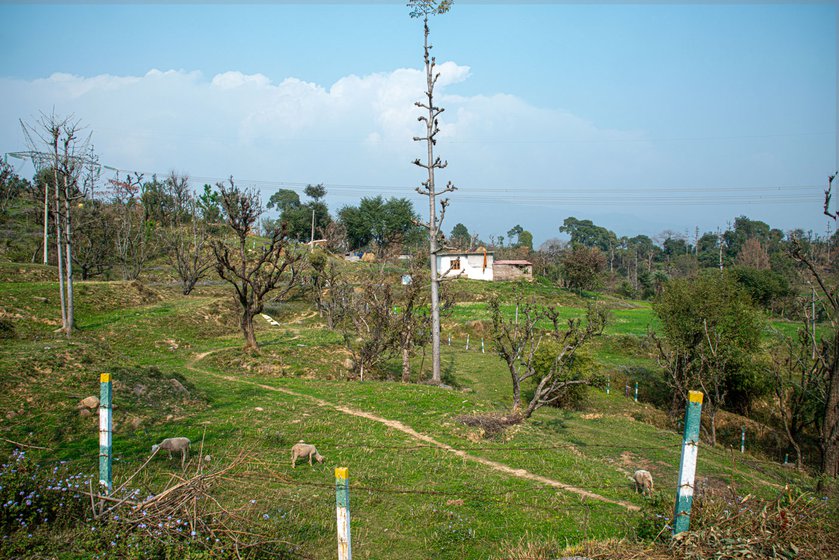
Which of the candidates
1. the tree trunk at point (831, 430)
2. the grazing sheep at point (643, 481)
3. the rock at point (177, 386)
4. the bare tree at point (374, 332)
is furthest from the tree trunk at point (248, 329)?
the tree trunk at point (831, 430)

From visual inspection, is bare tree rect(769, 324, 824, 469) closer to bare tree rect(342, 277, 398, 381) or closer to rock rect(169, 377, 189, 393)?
bare tree rect(342, 277, 398, 381)

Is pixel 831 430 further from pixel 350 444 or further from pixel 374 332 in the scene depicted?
pixel 374 332

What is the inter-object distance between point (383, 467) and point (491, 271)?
211 ft

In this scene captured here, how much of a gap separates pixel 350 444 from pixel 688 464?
8.09 m

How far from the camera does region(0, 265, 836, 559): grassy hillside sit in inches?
332

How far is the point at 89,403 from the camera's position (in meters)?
12.5

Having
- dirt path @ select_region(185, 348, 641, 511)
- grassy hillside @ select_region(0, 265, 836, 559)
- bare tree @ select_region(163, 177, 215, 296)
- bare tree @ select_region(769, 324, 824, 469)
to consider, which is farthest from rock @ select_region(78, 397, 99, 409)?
bare tree @ select_region(163, 177, 215, 296)

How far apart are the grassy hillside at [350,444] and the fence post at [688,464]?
0.70m

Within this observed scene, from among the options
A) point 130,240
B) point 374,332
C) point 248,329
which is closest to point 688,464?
point 374,332

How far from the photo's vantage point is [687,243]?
13400 cm

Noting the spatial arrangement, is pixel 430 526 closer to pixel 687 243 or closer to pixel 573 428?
pixel 573 428

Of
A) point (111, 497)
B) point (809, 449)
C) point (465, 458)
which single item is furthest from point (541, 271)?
point (111, 497)

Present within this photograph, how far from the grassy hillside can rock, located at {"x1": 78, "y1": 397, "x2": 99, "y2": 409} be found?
203 mm

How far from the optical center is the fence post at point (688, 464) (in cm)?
618
